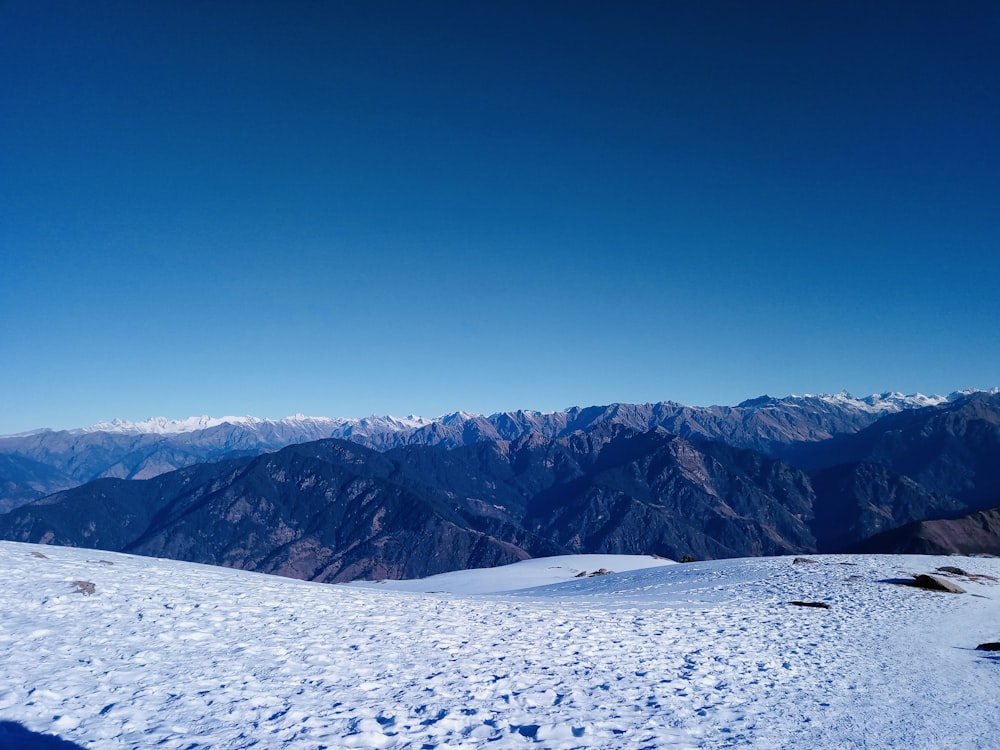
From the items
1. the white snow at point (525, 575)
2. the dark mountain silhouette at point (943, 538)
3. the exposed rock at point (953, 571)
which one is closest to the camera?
the exposed rock at point (953, 571)

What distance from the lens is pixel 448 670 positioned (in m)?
13.0

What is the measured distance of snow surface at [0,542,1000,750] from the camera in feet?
31.6

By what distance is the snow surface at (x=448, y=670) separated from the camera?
9641 mm

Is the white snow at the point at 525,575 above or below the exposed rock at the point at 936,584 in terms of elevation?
below

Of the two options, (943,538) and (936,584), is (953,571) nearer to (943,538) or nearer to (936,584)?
(936,584)

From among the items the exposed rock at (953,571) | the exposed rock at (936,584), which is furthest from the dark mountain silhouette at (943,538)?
the exposed rock at (936,584)

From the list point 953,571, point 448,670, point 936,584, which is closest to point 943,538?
point 953,571

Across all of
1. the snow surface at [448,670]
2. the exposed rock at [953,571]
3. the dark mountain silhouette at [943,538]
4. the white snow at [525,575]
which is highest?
the snow surface at [448,670]

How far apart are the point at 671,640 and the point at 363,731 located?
11310 mm

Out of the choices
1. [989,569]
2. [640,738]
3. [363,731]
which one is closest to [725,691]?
[640,738]

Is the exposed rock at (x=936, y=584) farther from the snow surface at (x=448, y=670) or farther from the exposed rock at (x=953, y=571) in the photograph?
the snow surface at (x=448, y=670)

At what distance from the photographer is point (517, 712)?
34.8 feet

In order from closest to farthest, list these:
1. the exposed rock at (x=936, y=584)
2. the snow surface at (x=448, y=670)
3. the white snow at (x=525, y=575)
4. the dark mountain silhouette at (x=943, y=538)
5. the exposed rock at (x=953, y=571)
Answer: the snow surface at (x=448, y=670), the exposed rock at (x=936, y=584), the exposed rock at (x=953, y=571), the white snow at (x=525, y=575), the dark mountain silhouette at (x=943, y=538)

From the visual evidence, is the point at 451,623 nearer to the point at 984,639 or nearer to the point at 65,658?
the point at 65,658
